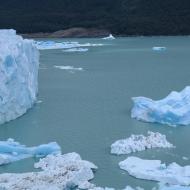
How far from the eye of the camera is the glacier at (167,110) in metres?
9.28

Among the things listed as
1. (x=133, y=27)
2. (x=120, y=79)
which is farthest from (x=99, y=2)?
(x=120, y=79)

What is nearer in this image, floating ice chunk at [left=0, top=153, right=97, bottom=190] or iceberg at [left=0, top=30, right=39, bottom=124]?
floating ice chunk at [left=0, top=153, right=97, bottom=190]

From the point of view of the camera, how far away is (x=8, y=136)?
29.4 feet

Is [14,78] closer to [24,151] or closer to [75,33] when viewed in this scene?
[24,151]

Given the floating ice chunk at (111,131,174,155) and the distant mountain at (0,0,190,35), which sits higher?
the distant mountain at (0,0,190,35)

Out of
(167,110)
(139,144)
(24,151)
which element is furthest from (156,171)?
(167,110)

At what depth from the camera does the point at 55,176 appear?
20.4 ft

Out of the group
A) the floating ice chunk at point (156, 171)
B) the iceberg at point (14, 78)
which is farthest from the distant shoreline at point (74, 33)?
the floating ice chunk at point (156, 171)

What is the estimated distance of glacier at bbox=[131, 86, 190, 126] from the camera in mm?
9281

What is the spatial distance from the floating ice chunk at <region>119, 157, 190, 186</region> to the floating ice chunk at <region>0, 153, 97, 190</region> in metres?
0.48

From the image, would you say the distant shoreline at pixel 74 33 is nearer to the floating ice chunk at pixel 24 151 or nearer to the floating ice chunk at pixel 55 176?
Result: the floating ice chunk at pixel 24 151

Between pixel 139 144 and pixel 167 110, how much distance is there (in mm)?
1790

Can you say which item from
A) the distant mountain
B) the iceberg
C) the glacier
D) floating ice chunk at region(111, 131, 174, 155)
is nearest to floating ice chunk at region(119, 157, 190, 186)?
floating ice chunk at region(111, 131, 174, 155)

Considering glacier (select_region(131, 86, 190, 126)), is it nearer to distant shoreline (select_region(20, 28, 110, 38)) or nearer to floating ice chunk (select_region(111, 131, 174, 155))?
floating ice chunk (select_region(111, 131, 174, 155))
